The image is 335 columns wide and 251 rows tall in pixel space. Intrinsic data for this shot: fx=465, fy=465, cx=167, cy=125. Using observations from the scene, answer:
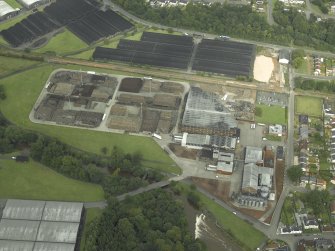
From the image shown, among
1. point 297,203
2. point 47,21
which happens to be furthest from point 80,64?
point 297,203

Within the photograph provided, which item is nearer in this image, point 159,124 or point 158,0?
point 159,124

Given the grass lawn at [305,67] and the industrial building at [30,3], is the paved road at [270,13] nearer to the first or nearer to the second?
the grass lawn at [305,67]

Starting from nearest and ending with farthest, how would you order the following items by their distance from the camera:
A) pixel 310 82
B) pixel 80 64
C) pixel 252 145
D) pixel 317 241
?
pixel 317 241, pixel 252 145, pixel 310 82, pixel 80 64

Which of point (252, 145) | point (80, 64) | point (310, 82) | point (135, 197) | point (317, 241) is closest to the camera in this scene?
point (317, 241)

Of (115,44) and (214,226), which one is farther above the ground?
(115,44)

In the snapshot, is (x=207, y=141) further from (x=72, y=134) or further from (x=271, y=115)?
(x=72, y=134)

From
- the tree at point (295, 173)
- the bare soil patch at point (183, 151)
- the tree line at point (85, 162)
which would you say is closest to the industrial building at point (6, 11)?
the tree line at point (85, 162)

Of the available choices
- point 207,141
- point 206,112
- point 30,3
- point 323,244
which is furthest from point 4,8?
point 323,244

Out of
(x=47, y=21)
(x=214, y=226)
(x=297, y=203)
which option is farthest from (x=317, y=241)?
(x=47, y=21)

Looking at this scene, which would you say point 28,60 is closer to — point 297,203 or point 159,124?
point 159,124
